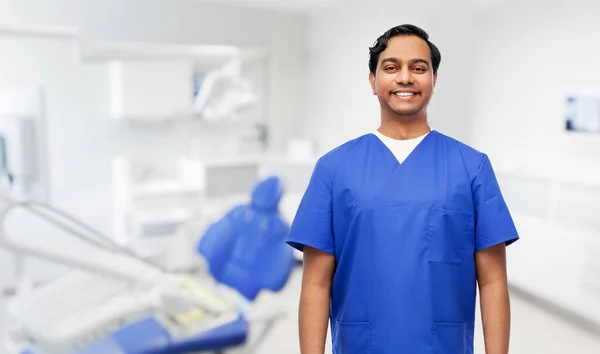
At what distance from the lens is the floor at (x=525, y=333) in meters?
1.23

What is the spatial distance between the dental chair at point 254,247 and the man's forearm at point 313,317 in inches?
42.2

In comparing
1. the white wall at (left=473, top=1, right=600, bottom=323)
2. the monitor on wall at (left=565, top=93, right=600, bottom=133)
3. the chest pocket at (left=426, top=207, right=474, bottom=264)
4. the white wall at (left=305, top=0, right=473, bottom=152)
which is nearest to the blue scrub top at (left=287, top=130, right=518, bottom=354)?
the chest pocket at (left=426, top=207, right=474, bottom=264)

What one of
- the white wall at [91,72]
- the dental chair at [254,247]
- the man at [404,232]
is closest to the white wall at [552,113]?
the dental chair at [254,247]

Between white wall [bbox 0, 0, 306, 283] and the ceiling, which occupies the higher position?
the ceiling

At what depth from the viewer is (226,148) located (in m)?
3.14

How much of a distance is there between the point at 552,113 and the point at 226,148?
5.57 feet

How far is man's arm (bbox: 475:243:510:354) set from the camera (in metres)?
0.76

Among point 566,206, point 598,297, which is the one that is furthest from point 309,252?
point 598,297

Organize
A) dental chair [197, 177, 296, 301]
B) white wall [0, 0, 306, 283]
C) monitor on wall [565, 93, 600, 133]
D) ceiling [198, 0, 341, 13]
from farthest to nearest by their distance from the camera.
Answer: ceiling [198, 0, 341, 13]
white wall [0, 0, 306, 283]
monitor on wall [565, 93, 600, 133]
dental chair [197, 177, 296, 301]

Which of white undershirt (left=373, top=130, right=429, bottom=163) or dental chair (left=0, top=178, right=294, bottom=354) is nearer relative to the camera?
white undershirt (left=373, top=130, right=429, bottom=163)

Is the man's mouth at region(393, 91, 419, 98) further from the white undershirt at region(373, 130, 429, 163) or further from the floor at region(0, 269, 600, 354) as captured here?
the floor at region(0, 269, 600, 354)

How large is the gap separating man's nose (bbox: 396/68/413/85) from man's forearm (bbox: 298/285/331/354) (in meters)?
0.31

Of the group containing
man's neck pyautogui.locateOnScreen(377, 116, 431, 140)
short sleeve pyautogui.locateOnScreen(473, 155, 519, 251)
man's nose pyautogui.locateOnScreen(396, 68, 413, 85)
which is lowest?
short sleeve pyautogui.locateOnScreen(473, 155, 519, 251)

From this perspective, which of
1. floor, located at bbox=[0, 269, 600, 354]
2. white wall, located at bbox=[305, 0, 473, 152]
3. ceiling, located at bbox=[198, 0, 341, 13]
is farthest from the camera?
ceiling, located at bbox=[198, 0, 341, 13]
